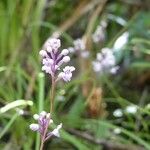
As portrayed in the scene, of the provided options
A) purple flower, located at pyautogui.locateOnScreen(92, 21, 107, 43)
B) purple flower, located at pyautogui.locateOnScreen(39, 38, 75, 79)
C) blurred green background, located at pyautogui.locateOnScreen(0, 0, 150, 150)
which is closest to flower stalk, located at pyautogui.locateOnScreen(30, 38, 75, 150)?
purple flower, located at pyautogui.locateOnScreen(39, 38, 75, 79)

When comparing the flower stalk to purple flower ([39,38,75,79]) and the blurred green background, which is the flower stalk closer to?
purple flower ([39,38,75,79])

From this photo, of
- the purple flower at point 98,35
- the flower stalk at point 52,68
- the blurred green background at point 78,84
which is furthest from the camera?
the purple flower at point 98,35

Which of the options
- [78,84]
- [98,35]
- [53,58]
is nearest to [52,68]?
[53,58]

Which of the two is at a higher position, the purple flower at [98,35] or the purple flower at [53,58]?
the purple flower at [98,35]

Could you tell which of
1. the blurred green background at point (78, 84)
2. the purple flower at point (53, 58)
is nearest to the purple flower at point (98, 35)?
the blurred green background at point (78, 84)

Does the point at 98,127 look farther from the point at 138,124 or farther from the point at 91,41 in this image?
the point at 91,41

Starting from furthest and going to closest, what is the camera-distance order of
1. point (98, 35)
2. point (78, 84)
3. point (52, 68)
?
point (98, 35) < point (78, 84) < point (52, 68)

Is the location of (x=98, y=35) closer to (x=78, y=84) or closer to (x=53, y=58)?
(x=78, y=84)

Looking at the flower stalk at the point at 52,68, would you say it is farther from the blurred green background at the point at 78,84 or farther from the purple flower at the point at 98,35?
the purple flower at the point at 98,35

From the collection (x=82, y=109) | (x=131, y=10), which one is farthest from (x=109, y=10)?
(x=82, y=109)

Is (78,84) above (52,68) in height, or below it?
above
